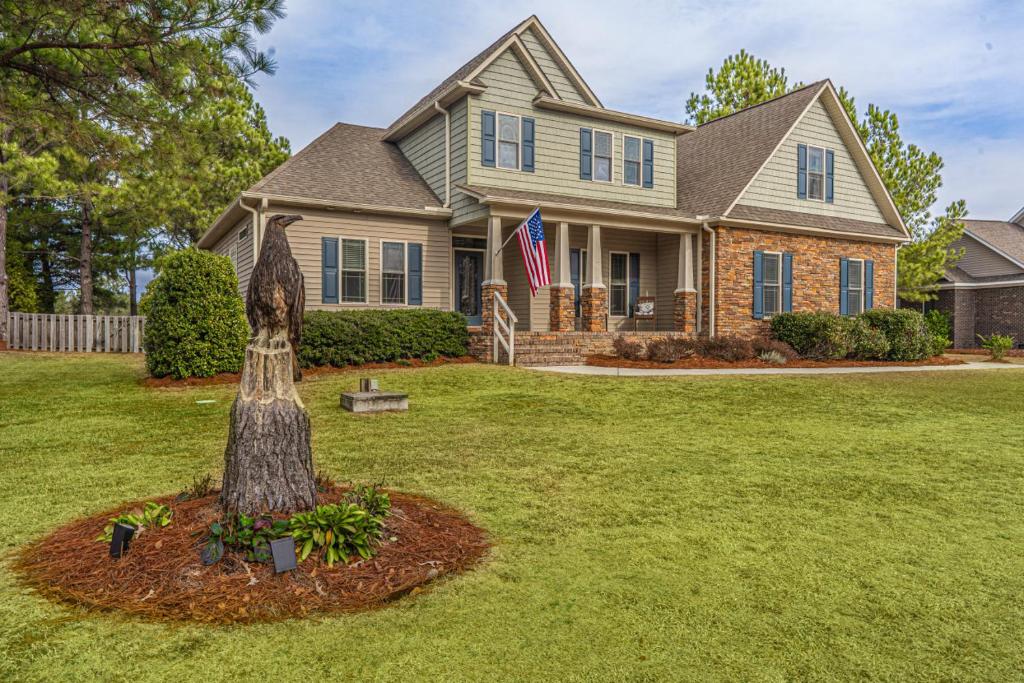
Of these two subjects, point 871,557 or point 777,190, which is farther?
point 777,190

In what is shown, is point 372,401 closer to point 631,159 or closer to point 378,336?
point 378,336

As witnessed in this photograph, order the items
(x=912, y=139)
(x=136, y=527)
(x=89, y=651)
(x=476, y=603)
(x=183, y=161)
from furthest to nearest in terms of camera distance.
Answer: (x=912, y=139)
(x=183, y=161)
(x=136, y=527)
(x=476, y=603)
(x=89, y=651)

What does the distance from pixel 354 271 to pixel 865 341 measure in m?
12.0

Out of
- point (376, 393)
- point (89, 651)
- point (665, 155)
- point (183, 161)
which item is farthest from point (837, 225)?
point (89, 651)

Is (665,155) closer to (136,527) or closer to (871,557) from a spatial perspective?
(871,557)

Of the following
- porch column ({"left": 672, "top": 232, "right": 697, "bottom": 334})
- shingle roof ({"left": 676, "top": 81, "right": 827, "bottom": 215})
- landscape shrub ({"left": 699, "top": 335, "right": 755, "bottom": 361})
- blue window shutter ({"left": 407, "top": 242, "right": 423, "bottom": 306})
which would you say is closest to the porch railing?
blue window shutter ({"left": 407, "top": 242, "right": 423, "bottom": 306})

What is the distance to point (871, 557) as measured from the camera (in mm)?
3721

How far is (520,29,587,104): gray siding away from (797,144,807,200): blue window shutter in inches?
257

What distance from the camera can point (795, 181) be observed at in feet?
62.7

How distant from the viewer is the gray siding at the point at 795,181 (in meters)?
18.5

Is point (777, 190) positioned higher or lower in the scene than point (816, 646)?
higher

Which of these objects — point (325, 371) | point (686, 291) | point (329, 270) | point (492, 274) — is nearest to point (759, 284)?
point (686, 291)

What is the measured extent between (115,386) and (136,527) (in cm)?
845

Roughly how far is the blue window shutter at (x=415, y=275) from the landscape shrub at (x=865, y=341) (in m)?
10.1
